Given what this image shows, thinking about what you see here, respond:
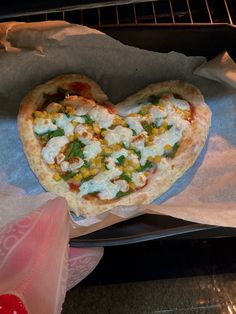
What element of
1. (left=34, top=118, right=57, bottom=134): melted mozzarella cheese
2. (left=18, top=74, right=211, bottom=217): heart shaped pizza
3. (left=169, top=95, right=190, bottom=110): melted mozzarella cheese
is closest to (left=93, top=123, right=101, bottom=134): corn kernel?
(left=18, top=74, right=211, bottom=217): heart shaped pizza

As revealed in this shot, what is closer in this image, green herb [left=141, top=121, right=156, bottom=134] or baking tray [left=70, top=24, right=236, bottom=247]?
baking tray [left=70, top=24, right=236, bottom=247]

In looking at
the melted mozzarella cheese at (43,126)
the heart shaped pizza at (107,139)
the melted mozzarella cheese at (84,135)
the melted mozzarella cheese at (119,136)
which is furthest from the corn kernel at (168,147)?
the melted mozzarella cheese at (43,126)

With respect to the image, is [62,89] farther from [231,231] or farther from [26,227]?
[231,231]

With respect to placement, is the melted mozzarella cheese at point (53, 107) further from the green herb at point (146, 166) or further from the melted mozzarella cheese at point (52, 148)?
the green herb at point (146, 166)

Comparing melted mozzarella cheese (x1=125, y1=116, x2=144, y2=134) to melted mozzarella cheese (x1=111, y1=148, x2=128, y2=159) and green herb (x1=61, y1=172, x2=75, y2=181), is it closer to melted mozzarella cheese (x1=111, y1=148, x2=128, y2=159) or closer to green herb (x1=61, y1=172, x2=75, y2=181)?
melted mozzarella cheese (x1=111, y1=148, x2=128, y2=159)

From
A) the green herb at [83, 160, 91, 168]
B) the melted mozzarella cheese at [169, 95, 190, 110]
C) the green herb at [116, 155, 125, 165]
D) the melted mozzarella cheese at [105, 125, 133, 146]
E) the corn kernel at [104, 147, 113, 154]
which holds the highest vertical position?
the melted mozzarella cheese at [169, 95, 190, 110]

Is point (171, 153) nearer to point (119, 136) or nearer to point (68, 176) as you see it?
point (119, 136)

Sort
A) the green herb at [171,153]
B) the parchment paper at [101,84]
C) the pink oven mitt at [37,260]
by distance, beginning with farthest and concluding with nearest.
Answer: the green herb at [171,153], the parchment paper at [101,84], the pink oven mitt at [37,260]

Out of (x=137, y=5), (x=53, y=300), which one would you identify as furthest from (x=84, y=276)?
(x=137, y=5)
